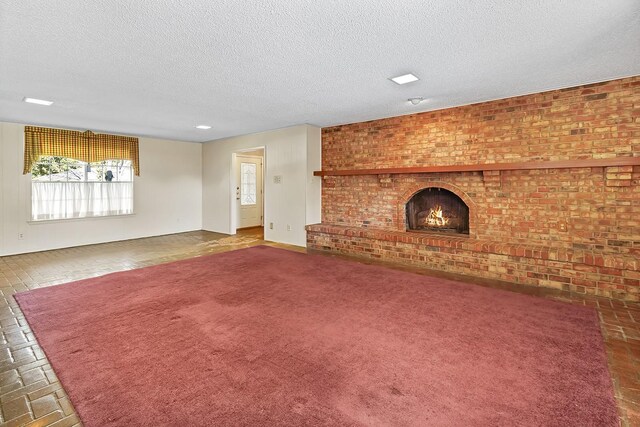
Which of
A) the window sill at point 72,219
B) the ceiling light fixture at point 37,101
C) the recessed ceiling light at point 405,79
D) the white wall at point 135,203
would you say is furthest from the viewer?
the window sill at point 72,219

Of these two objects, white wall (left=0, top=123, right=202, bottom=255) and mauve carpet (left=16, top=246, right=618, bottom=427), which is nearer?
mauve carpet (left=16, top=246, right=618, bottom=427)

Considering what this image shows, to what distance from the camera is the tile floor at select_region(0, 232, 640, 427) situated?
1707mm

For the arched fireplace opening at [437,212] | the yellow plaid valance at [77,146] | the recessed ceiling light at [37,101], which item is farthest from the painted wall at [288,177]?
the recessed ceiling light at [37,101]

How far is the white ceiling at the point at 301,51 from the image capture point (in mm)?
2197

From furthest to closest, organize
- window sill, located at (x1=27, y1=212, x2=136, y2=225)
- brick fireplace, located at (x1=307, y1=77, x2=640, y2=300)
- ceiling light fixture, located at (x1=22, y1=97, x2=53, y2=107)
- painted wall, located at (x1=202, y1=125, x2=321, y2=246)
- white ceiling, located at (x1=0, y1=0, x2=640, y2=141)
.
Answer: painted wall, located at (x1=202, y1=125, x2=321, y2=246), window sill, located at (x1=27, y1=212, x2=136, y2=225), ceiling light fixture, located at (x1=22, y1=97, x2=53, y2=107), brick fireplace, located at (x1=307, y1=77, x2=640, y2=300), white ceiling, located at (x1=0, y1=0, x2=640, y2=141)

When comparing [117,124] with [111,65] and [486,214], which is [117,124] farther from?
[486,214]

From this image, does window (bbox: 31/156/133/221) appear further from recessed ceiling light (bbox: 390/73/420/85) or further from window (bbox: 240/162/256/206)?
recessed ceiling light (bbox: 390/73/420/85)

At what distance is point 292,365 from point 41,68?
3.66m

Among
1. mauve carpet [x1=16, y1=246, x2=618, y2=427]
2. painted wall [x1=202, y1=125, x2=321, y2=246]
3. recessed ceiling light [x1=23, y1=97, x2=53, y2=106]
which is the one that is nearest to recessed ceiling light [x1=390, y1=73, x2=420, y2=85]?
mauve carpet [x1=16, y1=246, x2=618, y2=427]

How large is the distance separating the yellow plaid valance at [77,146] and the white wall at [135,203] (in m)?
0.14

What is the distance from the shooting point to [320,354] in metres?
2.23

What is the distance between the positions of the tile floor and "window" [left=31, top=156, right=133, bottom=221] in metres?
0.82

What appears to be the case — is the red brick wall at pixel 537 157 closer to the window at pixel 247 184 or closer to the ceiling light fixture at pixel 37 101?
the window at pixel 247 184

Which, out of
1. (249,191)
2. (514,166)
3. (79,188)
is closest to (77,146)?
(79,188)
